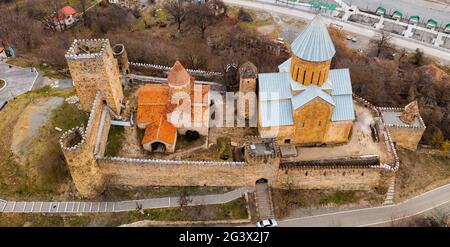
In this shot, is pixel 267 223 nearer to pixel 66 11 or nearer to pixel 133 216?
pixel 133 216

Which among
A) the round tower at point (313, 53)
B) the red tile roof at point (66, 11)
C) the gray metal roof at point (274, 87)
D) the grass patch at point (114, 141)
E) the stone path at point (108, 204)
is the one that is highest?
the round tower at point (313, 53)

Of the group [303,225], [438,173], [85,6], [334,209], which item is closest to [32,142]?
[303,225]

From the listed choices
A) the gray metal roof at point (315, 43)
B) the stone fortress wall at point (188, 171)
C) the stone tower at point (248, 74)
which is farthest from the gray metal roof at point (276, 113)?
the gray metal roof at point (315, 43)

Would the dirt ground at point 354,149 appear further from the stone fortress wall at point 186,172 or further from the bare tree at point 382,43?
the bare tree at point 382,43

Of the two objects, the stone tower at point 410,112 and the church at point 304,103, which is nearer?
the church at point 304,103

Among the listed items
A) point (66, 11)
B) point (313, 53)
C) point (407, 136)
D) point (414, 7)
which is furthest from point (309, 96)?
point (414, 7)
